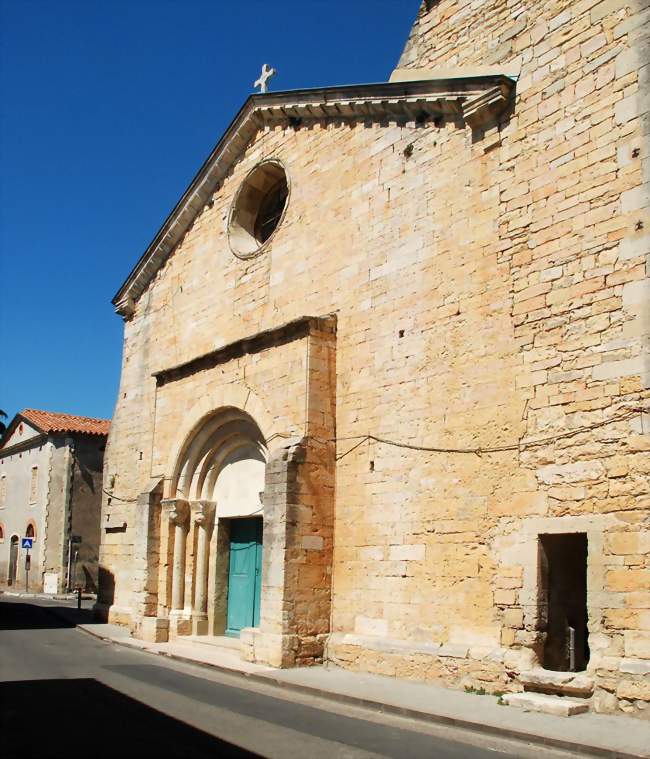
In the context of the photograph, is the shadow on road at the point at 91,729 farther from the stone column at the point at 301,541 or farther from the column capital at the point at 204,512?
the column capital at the point at 204,512

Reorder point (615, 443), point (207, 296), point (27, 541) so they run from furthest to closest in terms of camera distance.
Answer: point (27, 541), point (207, 296), point (615, 443)

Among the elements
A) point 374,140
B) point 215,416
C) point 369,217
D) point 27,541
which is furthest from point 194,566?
point 27,541

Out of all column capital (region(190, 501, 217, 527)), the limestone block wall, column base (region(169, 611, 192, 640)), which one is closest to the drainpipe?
column base (region(169, 611, 192, 640))

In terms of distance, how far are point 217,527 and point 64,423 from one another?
1832cm

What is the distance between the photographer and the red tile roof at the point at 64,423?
29.0 m

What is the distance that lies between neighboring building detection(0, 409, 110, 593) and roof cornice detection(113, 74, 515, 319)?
41.0 feet

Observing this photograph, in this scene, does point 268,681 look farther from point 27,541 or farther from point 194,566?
point 27,541

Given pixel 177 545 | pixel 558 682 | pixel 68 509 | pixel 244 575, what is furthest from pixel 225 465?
pixel 68 509

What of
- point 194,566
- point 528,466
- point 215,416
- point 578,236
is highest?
point 578,236

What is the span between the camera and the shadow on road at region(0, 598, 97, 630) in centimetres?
1616

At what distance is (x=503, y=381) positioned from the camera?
29.7 feet

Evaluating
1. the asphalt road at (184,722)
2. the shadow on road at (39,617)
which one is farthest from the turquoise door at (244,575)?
the shadow on road at (39,617)

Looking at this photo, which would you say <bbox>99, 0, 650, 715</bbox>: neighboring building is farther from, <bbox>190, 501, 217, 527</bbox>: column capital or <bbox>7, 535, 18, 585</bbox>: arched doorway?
<bbox>7, 535, 18, 585</bbox>: arched doorway

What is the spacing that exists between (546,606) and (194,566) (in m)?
6.99
